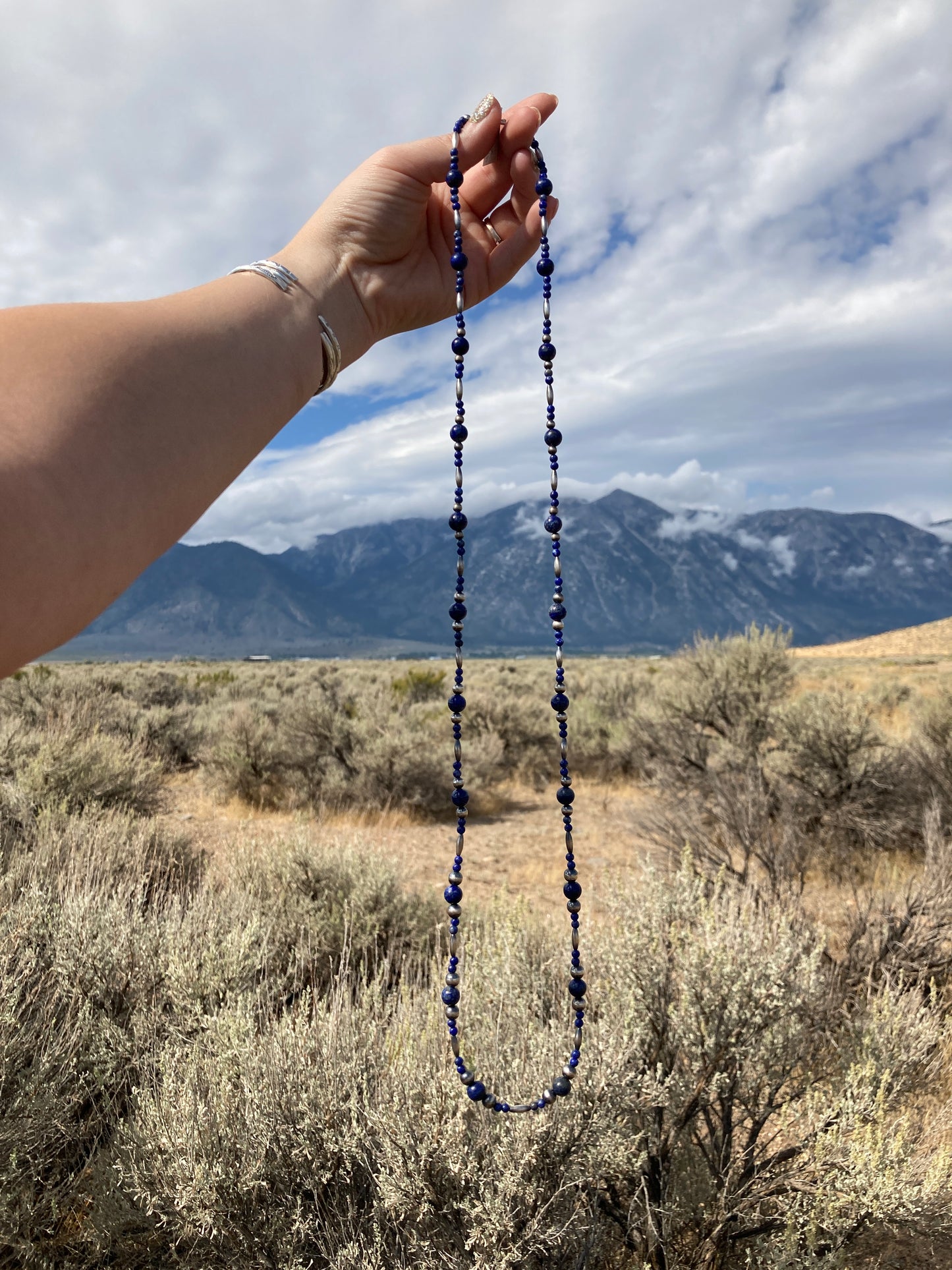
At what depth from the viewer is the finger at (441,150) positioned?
162cm

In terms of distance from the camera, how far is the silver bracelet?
1.29 meters

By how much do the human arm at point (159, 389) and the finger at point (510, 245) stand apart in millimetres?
153

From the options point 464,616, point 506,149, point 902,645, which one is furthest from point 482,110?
point 902,645

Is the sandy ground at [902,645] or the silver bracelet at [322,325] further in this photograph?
the sandy ground at [902,645]

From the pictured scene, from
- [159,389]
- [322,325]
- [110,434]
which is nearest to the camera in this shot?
[110,434]

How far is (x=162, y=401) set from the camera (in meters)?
0.92

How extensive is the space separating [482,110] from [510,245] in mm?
294

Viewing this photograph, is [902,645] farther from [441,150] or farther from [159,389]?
[159,389]

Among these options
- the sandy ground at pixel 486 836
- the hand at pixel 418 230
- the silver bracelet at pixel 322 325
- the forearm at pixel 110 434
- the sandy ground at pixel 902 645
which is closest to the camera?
the forearm at pixel 110 434

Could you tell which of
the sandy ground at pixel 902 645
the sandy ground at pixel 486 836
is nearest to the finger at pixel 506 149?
the sandy ground at pixel 486 836

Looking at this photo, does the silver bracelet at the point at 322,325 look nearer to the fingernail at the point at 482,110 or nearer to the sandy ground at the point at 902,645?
the fingernail at the point at 482,110

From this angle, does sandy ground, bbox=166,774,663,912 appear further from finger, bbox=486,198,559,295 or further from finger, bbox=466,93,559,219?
finger, bbox=466,93,559,219

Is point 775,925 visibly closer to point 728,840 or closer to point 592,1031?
point 592,1031

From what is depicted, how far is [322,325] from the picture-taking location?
138 cm
